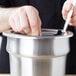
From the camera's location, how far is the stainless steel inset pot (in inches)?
15.0

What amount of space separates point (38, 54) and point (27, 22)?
3.4 inches

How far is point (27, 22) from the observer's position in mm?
441

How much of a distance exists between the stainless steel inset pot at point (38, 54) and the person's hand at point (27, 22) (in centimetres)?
4

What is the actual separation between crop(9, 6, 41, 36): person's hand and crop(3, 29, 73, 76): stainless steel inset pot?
0.04m

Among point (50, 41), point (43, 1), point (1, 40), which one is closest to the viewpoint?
point (50, 41)

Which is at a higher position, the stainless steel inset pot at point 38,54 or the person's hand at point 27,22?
the person's hand at point 27,22

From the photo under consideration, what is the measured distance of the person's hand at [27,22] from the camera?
1.40 feet

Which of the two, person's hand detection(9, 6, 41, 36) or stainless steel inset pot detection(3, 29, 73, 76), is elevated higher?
person's hand detection(9, 6, 41, 36)

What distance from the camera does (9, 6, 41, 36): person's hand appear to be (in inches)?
16.8

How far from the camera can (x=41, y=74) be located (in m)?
0.41

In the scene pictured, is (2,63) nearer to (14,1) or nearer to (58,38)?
(14,1)

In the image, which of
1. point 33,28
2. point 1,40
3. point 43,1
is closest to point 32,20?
point 33,28

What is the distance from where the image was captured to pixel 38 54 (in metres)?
0.39

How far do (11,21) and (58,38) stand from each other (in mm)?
162
